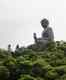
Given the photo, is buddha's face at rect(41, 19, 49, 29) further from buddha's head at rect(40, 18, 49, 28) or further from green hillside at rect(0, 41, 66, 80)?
green hillside at rect(0, 41, 66, 80)

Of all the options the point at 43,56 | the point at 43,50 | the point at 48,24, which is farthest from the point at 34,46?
the point at 43,56

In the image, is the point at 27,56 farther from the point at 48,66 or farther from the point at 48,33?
the point at 48,33

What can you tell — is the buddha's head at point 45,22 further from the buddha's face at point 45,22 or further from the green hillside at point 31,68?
the green hillside at point 31,68

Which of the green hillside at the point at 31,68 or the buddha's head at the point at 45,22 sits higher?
the buddha's head at the point at 45,22

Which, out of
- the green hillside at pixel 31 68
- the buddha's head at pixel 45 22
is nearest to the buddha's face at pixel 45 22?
the buddha's head at pixel 45 22

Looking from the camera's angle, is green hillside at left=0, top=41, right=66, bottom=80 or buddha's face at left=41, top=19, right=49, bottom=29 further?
buddha's face at left=41, top=19, right=49, bottom=29

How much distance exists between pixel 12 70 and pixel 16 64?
0.46m

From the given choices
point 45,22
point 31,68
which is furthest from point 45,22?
point 31,68

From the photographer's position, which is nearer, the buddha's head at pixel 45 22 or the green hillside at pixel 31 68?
the green hillside at pixel 31 68

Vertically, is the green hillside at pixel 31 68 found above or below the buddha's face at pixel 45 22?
below

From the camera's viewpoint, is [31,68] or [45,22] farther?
[45,22]

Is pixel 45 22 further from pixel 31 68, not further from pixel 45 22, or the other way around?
pixel 31 68

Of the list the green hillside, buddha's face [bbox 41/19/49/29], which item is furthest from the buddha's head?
the green hillside

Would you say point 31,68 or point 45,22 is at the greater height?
point 45,22
